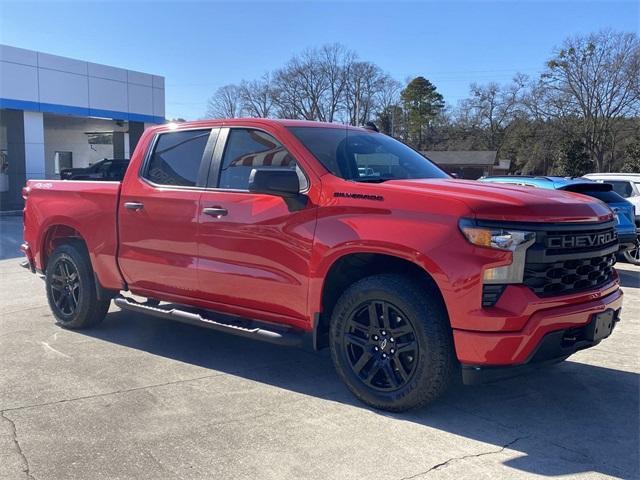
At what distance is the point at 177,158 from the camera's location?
17.8ft

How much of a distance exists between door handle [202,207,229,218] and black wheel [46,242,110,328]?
190cm

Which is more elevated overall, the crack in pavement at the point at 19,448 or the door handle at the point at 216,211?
the door handle at the point at 216,211

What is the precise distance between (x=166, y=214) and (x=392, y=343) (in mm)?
2294

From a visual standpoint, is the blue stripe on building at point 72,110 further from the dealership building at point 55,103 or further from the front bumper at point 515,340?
the front bumper at point 515,340

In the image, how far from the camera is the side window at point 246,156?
4.78 meters

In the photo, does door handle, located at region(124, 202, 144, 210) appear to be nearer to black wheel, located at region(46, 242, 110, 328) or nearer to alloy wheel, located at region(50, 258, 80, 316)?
black wheel, located at region(46, 242, 110, 328)

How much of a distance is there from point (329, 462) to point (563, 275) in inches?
73.0

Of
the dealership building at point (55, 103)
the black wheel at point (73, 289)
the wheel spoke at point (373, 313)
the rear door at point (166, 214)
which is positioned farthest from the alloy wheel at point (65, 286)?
the dealership building at point (55, 103)

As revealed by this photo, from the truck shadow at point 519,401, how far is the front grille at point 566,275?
909mm

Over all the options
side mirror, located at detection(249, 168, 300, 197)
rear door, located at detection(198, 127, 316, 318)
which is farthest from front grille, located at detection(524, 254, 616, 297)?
side mirror, located at detection(249, 168, 300, 197)

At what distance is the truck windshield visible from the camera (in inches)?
181

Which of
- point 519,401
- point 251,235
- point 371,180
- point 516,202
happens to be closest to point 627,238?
point 519,401

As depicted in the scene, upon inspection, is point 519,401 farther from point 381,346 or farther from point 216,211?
point 216,211

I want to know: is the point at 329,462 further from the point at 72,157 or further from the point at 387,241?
the point at 72,157
